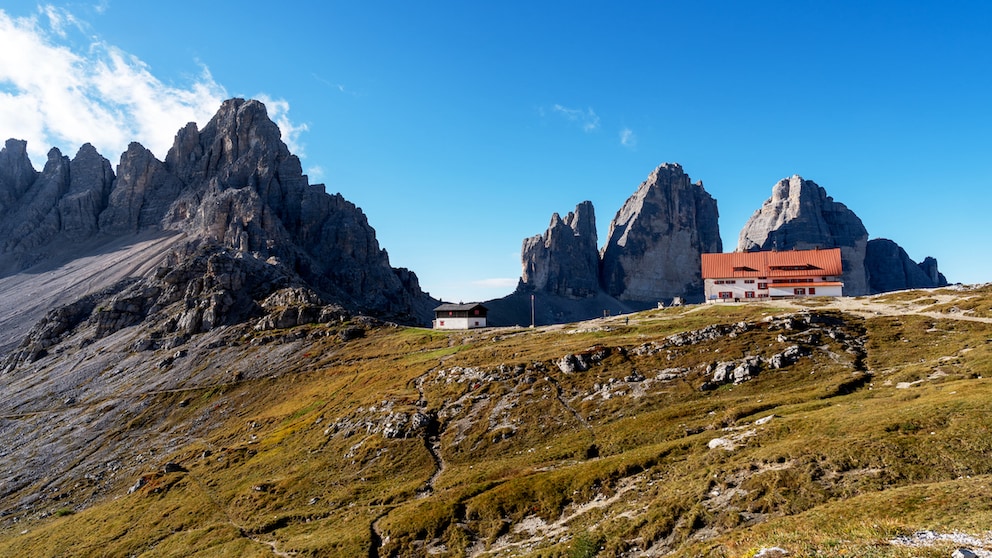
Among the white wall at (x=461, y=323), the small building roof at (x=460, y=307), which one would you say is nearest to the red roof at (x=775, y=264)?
the white wall at (x=461, y=323)

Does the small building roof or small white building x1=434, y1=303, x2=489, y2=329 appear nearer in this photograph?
small white building x1=434, y1=303, x2=489, y2=329

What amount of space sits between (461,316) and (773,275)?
261 feet

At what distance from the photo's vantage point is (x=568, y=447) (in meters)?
51.2

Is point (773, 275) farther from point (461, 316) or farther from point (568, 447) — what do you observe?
point (568, 447)

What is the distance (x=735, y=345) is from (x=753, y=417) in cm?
2558

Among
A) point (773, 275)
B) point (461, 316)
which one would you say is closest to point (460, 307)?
point (461, 316)

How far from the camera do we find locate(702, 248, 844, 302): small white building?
409 feet

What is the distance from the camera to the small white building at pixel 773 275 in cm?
12469

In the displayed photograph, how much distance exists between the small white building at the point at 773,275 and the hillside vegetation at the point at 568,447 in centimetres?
2401

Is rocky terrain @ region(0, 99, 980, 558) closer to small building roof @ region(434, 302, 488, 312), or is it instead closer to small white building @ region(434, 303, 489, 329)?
small white building @ region(434, 303, 489, 329)

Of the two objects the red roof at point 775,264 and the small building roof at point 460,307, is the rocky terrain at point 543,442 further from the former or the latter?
the red roof at point 775,264

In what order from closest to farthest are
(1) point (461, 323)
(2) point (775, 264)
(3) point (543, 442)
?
(3) point (543, 442) < (2) point (775, 264) < (1) point (461, 323)

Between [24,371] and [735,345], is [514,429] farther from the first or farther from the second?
[24,371]

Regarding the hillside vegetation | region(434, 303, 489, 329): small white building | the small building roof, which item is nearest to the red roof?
the hillside vegetation
